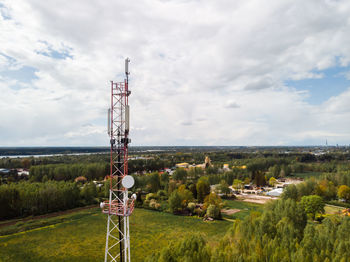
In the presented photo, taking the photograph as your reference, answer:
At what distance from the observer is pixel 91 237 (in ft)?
133

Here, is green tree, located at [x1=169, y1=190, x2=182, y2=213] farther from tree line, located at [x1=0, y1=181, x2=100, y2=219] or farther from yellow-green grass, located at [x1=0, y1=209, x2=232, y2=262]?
tree line, located at [x1=0, y1=181, x2=100, y2=219]

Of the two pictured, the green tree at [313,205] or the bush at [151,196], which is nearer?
the green tree at [313,205]

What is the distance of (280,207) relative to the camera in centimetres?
3578

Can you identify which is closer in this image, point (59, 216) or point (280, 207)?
point (280, 207)

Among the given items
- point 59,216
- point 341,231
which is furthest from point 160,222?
point 341,231

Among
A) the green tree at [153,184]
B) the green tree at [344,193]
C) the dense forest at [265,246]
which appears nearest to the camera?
the dense forest at [265,246]

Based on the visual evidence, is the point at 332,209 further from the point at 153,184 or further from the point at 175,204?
the point at 153,184

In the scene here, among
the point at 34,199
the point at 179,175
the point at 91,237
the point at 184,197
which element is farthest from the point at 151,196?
the point at 34,199

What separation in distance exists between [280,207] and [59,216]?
165 ft

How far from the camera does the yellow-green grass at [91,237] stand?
3331 cm

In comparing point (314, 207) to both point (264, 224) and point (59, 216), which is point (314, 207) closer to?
point (264, 224)

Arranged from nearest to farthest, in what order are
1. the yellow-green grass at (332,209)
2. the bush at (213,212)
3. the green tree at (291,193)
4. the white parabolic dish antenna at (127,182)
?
1. the white parabolic dish antenna at (127,182)
2. the bush at (213,212)
3. the yellow-green grass at (332,209)
4. the green tree at (291,193)

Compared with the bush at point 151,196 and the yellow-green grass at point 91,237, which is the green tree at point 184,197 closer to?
the yellow-green grass at point 91,237

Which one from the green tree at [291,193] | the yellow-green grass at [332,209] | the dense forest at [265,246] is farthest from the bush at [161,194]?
the yellow-green grass at [332,209]
